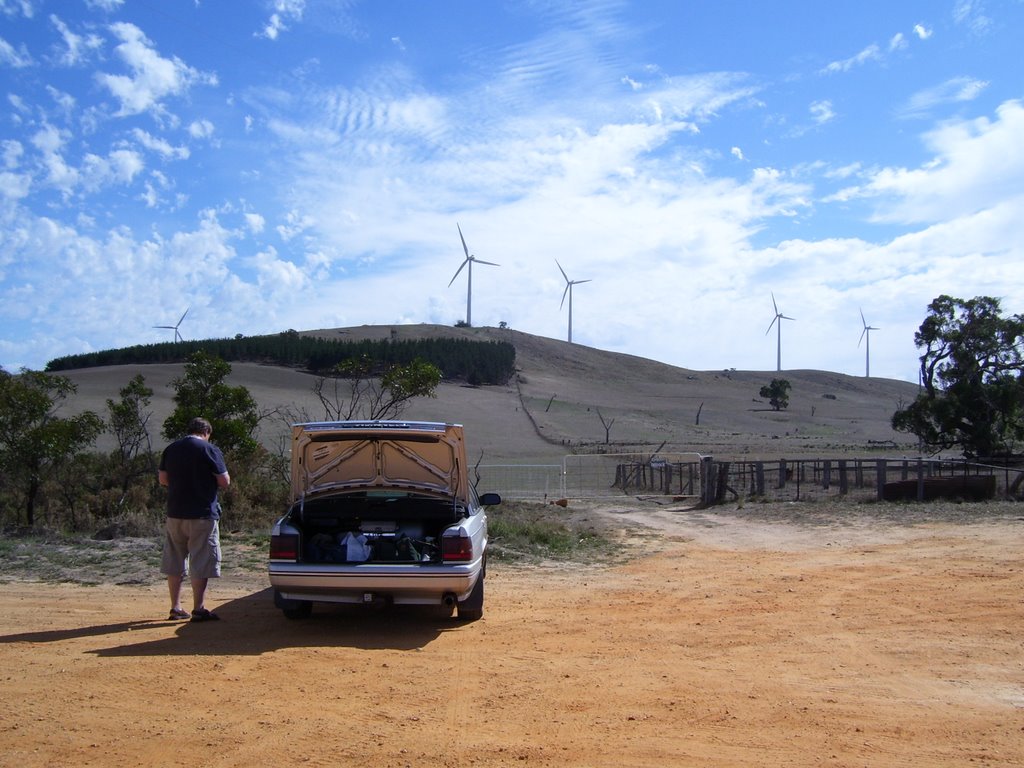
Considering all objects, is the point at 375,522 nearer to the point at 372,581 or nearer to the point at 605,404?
the point at 372,581

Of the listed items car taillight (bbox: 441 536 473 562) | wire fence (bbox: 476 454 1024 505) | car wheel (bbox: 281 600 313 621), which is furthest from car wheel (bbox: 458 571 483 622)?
wire fence (bbox: 476 454 1024 505)

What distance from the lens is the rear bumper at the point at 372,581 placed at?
7969 mm

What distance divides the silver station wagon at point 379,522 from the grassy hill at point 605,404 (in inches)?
1072

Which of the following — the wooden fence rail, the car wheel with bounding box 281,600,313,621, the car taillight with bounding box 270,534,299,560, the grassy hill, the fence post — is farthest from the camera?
the grassy hill

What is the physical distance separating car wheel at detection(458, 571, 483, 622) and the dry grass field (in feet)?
0.58

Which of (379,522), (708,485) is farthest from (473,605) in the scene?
(708,485)

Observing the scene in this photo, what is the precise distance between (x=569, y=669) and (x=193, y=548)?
12.3 ft

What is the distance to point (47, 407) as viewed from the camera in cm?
1919

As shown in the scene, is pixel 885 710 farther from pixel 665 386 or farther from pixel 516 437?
pixel 665 386

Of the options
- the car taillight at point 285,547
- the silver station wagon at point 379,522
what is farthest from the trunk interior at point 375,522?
the car taillight at point 285,547

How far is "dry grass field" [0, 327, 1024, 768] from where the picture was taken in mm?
5105

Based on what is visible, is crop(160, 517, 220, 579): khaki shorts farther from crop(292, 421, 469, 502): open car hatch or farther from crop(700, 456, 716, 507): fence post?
crop(700, 456, 716, 507): fence post

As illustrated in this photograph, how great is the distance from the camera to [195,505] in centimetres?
844

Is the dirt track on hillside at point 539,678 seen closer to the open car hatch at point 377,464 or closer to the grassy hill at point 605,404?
the open car hatch at point 377,464
